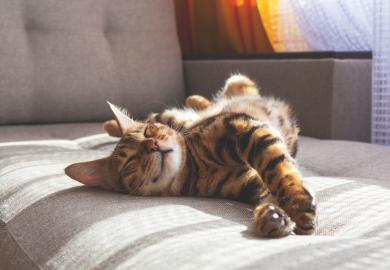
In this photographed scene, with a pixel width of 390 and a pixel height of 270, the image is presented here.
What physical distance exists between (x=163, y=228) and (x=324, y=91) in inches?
48.1

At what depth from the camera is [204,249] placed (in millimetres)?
742

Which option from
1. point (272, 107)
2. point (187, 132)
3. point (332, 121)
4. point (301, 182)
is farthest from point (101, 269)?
point (332, 121)

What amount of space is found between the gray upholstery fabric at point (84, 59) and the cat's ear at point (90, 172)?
39.0 inches

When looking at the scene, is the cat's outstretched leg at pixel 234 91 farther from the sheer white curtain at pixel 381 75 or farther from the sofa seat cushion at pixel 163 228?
the sofa seat cushion at pixel 163 228

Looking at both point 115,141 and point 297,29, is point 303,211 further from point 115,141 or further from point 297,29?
point 297,29

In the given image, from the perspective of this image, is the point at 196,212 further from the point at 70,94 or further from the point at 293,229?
the point at 70,94

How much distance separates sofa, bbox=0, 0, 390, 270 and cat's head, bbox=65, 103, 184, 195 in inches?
1.8

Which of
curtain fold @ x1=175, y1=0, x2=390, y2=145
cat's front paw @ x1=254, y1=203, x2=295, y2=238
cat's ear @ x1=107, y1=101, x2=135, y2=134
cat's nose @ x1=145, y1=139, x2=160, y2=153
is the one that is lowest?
cat's front paw @ x1=254, y1=203, x2=295, y2=238

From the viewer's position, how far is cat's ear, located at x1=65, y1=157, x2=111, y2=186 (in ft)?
3.91

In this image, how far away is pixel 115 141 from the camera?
1.80m

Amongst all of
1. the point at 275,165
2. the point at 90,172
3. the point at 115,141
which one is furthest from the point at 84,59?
the point at 275,165

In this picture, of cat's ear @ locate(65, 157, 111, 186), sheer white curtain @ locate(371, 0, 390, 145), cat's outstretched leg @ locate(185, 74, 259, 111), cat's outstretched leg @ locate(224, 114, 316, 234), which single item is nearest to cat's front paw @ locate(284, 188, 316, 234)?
cat's outstretched leg @ locate(224, 114, 316, 234)

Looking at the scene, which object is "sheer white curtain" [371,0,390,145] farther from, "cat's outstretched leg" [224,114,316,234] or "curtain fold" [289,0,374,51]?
"cat's outstretched leg" [224,114,316,234]

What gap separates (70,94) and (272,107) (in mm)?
879
